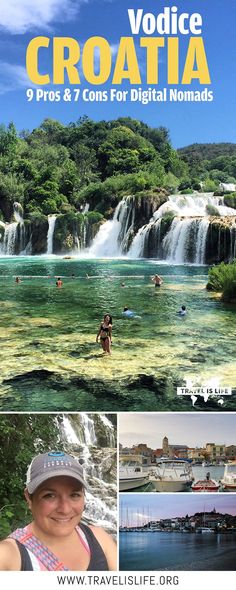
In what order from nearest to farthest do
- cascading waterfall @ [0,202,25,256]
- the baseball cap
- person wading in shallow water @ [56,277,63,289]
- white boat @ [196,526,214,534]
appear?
the baseball cap
white boat @ [196,526,214,534]
person wading in shallow water @ [56,277,63,289]
cascading waterfall @ [0,202,25,256]

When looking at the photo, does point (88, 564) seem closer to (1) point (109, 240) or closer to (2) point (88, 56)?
(2) point (88, 56)

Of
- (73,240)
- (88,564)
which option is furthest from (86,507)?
(73,240)

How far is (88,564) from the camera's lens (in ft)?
15.7

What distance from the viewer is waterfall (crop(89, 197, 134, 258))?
889 cm


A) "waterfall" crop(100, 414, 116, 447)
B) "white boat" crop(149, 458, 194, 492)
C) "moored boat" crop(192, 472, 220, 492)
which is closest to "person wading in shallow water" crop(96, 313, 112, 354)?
"waterfall" crop(100, 414, 116, 447)

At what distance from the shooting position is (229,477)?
18.0 feet

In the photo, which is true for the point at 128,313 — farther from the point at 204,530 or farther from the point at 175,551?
the point at 175,551

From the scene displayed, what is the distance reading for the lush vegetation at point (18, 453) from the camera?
5176 mm

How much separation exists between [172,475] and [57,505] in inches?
55.9

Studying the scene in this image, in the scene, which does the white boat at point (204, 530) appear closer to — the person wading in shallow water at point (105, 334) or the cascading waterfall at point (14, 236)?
the person wading in shallow water at point (105, 334)

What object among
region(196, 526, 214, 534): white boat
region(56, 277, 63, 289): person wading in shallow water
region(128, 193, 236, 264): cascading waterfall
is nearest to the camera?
region(196, 526, 214, 534): white boat

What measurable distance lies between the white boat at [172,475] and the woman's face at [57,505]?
1.15m

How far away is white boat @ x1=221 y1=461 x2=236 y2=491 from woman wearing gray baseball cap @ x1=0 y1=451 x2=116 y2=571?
1.14m
